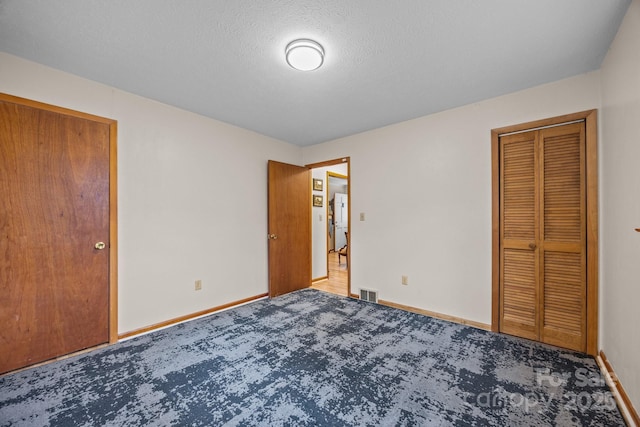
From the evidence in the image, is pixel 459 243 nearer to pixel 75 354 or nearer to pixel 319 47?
pixel 319 47

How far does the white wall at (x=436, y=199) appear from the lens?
2.68 metres

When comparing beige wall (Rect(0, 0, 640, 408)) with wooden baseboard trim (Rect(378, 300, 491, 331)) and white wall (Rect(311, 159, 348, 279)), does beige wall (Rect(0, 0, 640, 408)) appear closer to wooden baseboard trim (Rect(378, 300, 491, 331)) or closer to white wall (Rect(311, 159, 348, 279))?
wooden baseboard trim (Rect(378, 300, 491, 331))

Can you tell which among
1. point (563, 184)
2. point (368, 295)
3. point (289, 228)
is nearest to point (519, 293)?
point (563, 184)

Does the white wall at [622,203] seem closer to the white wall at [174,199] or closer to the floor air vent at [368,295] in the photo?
the floor air vent at [368,295]

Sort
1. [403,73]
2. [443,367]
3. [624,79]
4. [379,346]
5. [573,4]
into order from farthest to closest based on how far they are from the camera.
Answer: [379,346] → [403,73] → [443,367] → [624,79] → [573,4]

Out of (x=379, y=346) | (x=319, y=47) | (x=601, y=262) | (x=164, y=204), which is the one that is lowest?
(x=379, y=346)

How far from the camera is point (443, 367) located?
6.83ft

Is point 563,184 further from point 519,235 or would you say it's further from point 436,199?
point 436,199

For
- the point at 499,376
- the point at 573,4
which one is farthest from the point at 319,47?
the point at 499,376

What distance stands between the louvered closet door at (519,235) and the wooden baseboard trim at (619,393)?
1.59 feet

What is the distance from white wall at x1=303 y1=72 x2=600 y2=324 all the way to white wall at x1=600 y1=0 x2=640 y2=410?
511 mm

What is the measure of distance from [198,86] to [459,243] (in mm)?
3137

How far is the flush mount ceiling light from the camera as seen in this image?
1848 millimetres

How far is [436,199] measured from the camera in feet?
10.3
